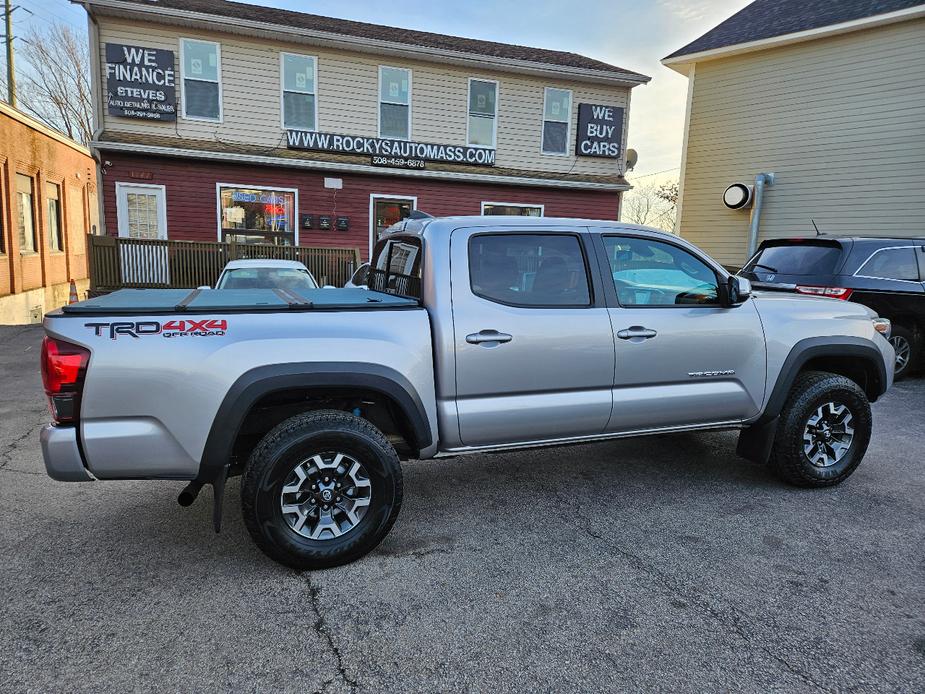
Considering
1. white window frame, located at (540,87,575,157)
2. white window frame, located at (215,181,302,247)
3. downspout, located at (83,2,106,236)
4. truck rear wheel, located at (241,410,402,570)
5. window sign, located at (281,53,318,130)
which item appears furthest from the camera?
white window frame, located at (540,87,575,157)

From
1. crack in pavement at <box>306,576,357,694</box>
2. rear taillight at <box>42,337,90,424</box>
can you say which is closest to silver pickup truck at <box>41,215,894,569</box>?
rear taillight at <box>42,337,90,424</box>

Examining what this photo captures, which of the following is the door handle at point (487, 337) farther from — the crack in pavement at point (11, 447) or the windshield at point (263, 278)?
the windshield at point (263, 278)

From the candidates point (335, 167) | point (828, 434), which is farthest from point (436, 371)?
point (335, 167)

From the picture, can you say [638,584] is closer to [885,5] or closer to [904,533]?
[904,533]

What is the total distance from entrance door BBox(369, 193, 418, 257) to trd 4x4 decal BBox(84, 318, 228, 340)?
12570 millimetres

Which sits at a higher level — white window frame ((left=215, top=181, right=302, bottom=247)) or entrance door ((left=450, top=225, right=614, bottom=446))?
white window frame ((left=215, top=181, right=302, bottom=247))

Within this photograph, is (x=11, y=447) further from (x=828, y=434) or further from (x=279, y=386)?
(x=828, y=434)

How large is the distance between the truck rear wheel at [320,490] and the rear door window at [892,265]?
691 cm

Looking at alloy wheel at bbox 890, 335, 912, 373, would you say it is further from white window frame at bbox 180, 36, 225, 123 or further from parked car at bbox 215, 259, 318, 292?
white window frame at bbox 180, 36, 225, 123

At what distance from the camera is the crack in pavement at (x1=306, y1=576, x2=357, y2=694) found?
232cm

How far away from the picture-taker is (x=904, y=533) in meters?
3.62

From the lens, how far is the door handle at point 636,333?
12.2 ft

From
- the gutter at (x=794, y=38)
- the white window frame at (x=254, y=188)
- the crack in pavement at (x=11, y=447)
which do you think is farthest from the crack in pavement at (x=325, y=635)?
the gutter at (x=794, y=38)

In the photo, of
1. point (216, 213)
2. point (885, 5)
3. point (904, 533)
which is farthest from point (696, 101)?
point (904, 533)
